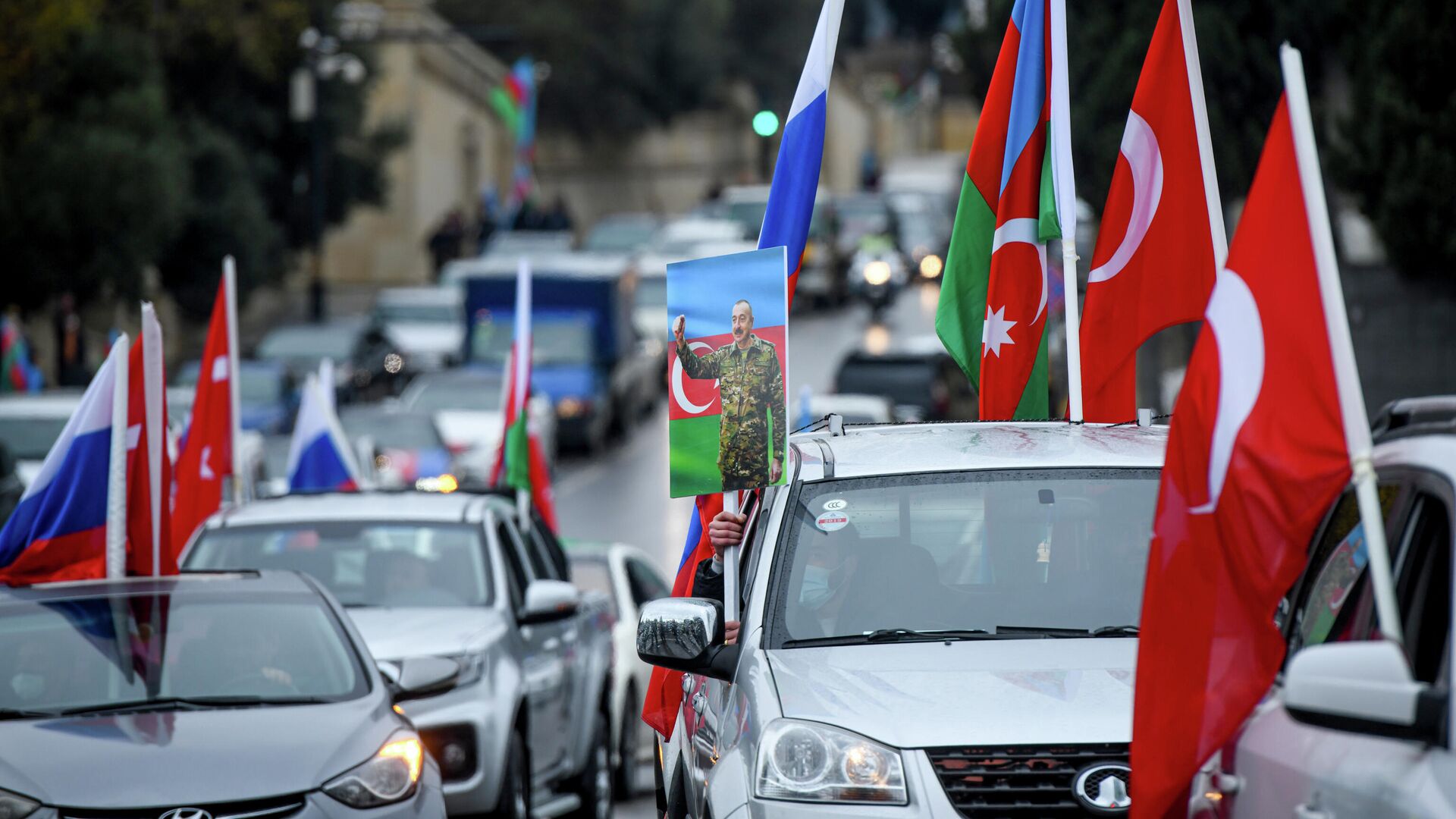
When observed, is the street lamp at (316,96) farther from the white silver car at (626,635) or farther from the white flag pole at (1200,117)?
the white flag pole at (1200,117)

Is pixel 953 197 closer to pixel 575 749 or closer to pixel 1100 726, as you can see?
pixel 575 749

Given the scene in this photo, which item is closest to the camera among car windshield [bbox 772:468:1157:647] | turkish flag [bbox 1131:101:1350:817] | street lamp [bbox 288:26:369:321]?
turkish flag [bbox 1131:101:1350:817]

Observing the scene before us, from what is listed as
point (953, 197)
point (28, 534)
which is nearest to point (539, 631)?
point (28, 534)

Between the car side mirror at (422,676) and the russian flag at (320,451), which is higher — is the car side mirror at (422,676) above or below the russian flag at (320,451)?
below

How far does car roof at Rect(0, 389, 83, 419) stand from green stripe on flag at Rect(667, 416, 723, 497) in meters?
14.8

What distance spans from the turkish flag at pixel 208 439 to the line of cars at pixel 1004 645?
244 inches

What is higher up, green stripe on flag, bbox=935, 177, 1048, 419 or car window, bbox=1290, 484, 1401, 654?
green stripe on flag, bbox=935, 177, 1048, 419

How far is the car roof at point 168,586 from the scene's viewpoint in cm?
820

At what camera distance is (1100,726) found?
5.35 meters

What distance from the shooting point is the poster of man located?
6684 millimetres

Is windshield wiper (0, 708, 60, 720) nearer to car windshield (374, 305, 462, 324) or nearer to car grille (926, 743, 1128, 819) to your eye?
car grille (926, 743, 1128, 819)

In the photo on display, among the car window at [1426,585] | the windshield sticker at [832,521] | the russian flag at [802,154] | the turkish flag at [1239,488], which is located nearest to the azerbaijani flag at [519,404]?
the russian flag at [802,154]

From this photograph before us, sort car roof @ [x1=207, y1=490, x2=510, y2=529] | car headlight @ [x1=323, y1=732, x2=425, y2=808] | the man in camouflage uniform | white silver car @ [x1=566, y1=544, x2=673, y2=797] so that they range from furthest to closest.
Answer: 1. white silver car @ [x1=566, y1=544, x2=673, y2=797]
2. car roof @ [x1=207, y1=490, x2=510, y2=529]
3. car headlight @ [x1=323, y1=732, x2=425, y2=808]
4. the man in camouflage uniform

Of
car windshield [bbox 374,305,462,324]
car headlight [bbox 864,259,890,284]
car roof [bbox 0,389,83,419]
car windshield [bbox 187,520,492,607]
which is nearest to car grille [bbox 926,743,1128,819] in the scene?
car windshield [bbox 187,520,492,607]
